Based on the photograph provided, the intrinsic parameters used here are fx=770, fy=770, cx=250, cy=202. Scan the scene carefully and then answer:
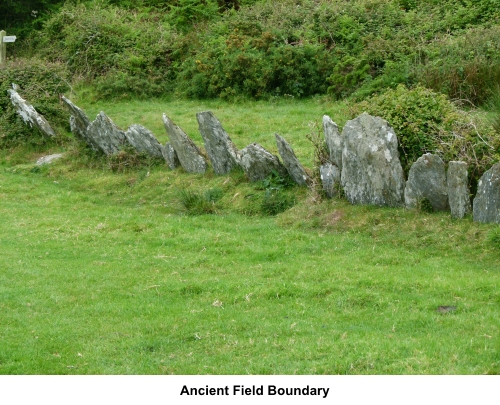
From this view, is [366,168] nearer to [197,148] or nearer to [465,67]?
[197,148]

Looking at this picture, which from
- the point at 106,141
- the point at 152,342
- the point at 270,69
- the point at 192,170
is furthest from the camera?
the point at 270,69

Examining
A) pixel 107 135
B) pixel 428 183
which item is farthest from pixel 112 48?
pixel 428 183

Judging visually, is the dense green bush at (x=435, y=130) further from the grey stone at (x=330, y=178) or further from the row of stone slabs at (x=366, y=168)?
the grey stone at (x=330, y=178)

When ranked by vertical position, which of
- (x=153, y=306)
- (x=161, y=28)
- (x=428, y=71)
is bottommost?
(x=153, y=306)

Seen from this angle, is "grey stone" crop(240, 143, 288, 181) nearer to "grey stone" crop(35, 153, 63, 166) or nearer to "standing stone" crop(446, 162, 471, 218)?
"standing stone" crop(446, 162, 471, 218)

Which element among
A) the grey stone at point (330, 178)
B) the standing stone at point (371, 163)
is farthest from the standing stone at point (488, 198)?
the grey stone at point (330, 178)

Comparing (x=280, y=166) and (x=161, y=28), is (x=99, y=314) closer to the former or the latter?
(x=280, y=166)

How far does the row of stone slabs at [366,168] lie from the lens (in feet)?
43.7

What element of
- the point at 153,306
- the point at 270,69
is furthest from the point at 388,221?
the point at 270,69

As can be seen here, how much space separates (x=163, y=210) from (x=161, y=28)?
1609 cm

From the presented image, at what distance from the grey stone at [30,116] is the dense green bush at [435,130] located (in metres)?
12.3

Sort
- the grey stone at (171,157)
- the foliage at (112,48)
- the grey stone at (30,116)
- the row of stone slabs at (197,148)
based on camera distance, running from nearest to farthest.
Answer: the row of stone slabs at (197,148), the grey stone at (171,157), the grey stone at (30,116), the foliage at (112,48)

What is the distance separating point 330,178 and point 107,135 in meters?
8.71

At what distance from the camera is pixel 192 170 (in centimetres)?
1928
